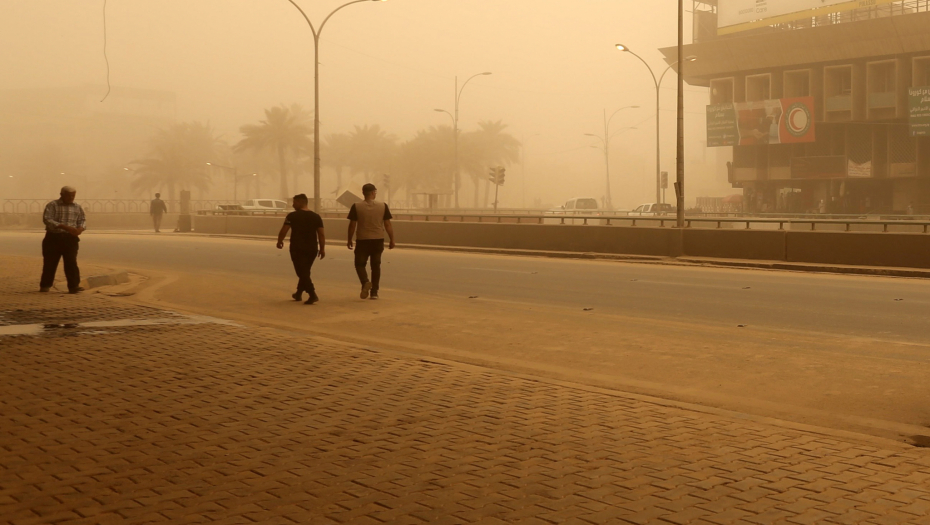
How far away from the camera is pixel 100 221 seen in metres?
62.0

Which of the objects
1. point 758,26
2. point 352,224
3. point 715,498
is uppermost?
point 758,26

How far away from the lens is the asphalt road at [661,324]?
805 centimetres

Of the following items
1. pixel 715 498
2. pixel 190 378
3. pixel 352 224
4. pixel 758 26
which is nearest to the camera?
pixel 715 498

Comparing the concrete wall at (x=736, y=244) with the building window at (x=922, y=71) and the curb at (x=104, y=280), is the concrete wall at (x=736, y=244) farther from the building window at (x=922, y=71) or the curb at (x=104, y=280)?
the building window at (x=922, y=71)

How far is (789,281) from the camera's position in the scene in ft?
61.4

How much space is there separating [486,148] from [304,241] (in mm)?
110125

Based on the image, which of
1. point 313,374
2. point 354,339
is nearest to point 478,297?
point 354,339

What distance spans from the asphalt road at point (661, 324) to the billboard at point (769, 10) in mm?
63561

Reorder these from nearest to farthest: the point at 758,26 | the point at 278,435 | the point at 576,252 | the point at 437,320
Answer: the point at 278,435
the point at 437,320
the point at 576,252
the point at 758,26

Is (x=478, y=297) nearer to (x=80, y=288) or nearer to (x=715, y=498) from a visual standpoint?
(x=80, y=288)

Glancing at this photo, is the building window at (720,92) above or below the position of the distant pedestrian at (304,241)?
above

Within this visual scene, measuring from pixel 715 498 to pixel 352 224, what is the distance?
412 inches

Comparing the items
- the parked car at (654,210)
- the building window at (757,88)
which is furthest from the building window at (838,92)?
the parked car at (654,210)

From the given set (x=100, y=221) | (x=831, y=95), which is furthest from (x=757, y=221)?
(x=831, y=95)
